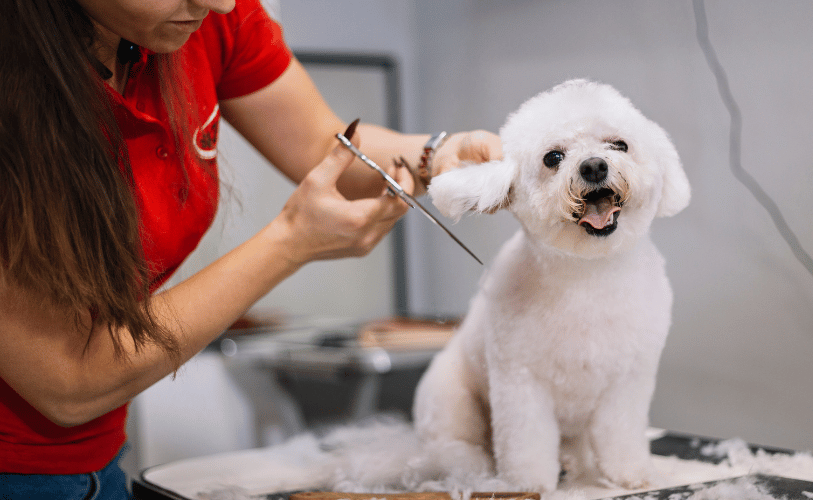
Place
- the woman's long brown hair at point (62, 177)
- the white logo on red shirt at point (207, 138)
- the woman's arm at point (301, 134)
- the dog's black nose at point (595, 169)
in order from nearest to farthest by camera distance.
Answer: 1. the woman's long brown hair at point (62, 177)
2. the dog's black nose at point (595, 169)
3. the white logo on red shirt at point (207, 138)
4. the woman's arm at point (301, 134)

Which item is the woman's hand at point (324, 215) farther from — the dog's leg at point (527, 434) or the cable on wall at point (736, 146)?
the cable on wall at point (736, 146)

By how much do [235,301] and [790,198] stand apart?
93 centimetres

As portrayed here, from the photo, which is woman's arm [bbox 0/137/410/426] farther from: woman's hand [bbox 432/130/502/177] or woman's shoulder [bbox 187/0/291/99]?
woman's shoulder [bbox 187/0/291/99]

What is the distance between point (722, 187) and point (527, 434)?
713 mm

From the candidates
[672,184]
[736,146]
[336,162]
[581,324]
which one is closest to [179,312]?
[336,162]

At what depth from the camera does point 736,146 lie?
46.8 inches

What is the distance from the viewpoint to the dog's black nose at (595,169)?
2.29 ft

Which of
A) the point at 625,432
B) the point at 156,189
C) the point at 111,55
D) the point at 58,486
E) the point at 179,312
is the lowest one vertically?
the point at 58,486

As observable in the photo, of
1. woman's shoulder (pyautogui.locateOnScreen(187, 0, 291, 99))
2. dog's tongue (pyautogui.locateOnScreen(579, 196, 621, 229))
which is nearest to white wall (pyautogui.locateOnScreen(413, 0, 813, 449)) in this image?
dog's tongue (pyautogui.locateOnScreen(579, 196, 621, 229))

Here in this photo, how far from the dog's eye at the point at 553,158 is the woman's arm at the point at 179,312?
0.19 metres

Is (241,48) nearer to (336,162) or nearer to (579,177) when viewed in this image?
(336,162)

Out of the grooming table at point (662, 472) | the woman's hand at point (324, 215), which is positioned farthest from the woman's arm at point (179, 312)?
the grooming table at point (662, 472)

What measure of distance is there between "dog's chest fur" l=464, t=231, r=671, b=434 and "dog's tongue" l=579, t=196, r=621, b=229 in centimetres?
7

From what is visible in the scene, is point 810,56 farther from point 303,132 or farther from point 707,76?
point 303,132
